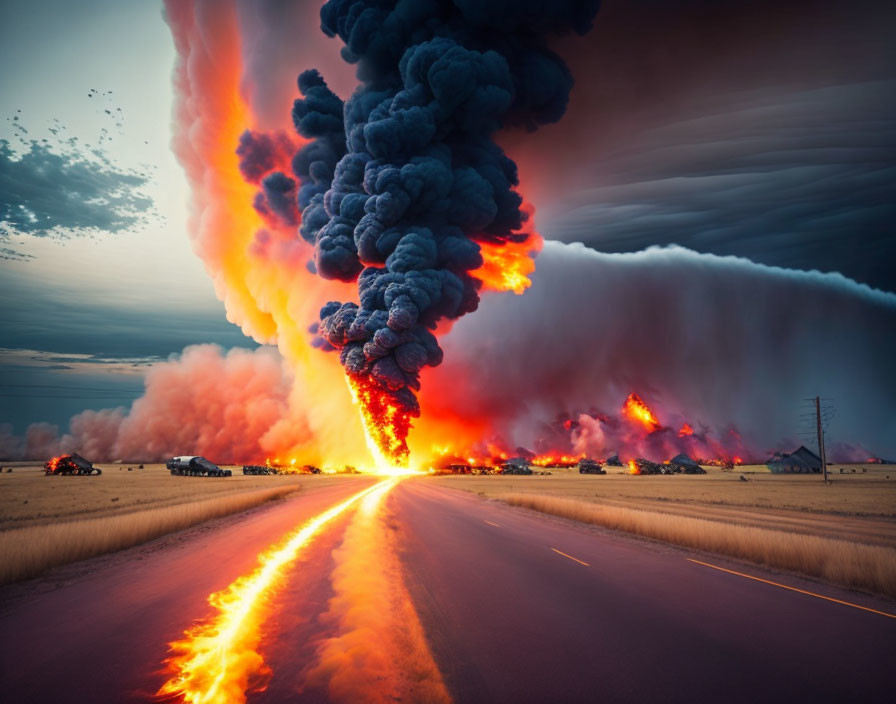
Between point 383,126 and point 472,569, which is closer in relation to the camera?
point 472,569

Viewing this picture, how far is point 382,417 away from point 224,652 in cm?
4682


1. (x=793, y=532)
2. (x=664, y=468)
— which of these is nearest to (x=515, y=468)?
(x=664, y=468)

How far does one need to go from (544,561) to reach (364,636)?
5.63 m

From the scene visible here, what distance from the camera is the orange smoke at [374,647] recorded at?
170 inches

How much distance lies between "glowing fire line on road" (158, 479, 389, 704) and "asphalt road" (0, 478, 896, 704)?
0.58 feet

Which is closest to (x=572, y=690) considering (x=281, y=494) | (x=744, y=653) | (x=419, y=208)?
(x=744, y=653)

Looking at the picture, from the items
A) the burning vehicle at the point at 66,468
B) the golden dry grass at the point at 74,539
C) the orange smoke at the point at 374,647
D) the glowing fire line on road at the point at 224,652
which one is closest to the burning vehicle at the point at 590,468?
the burning vehicle at the point at 66,468

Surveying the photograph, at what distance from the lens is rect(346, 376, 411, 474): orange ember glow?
49.8 metres

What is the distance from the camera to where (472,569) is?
923 cm

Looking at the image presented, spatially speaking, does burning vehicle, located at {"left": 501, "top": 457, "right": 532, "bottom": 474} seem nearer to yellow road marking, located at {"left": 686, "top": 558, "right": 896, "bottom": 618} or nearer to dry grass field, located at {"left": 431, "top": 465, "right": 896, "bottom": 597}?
dry grass field, located at {"left": 431, "top": 465, "right": 896, "bottom": 597}

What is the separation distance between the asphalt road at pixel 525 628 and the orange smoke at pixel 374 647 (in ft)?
0.64

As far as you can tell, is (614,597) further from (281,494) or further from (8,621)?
(281,494)

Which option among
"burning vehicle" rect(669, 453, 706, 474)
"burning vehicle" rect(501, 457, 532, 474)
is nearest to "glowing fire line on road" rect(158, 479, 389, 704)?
"burning vehicle" rect(501, 457, 532, 474)

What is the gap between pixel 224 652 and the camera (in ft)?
17.1
